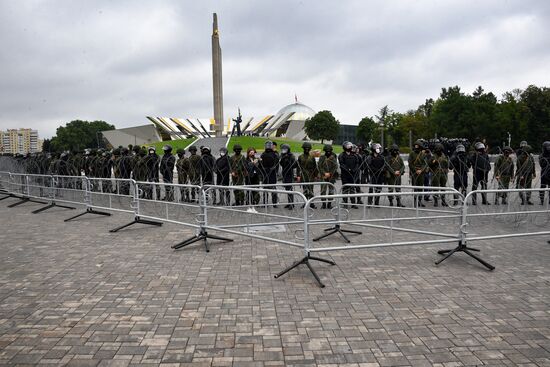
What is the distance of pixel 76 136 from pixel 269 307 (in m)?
108

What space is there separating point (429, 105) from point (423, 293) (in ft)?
280

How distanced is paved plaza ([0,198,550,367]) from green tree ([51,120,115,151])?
327 feet

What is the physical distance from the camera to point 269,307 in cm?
416

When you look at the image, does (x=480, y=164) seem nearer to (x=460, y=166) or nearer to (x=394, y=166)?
(x=460, y=166)

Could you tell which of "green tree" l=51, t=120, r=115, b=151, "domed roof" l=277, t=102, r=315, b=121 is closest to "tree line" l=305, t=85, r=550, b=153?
"domed roof" l=277, t=102, r=315, b=121

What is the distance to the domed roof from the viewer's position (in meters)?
107

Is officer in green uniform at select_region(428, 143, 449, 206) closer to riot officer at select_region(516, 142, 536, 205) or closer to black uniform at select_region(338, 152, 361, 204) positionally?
riot officer at select_region(516, 142, 536, 205)

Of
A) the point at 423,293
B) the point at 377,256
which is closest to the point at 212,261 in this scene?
the point at 377,256

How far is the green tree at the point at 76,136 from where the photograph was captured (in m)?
98.8

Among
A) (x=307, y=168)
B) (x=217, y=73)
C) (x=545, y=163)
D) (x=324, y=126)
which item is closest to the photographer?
(x=545, y=163)

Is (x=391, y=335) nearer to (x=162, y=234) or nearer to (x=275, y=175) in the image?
(x=162, y=234)

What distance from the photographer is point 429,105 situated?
272 ft

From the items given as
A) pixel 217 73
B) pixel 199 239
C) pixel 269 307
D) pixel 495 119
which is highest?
pixel 217 73

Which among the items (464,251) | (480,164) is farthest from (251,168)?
(464,251)
